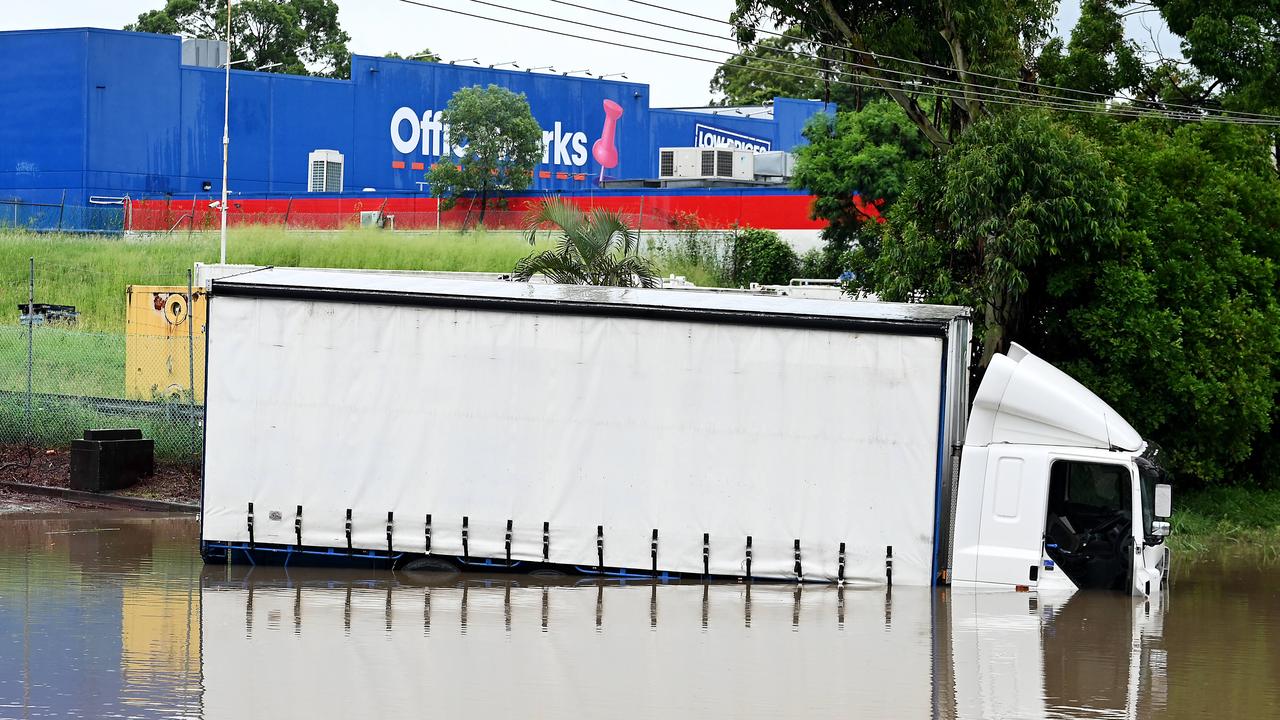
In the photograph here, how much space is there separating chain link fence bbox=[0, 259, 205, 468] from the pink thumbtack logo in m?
29.0

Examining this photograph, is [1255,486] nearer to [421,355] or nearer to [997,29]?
[997,29]

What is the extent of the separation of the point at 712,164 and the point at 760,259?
7.31 meters

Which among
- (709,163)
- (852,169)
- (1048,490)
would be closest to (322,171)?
(709,163)

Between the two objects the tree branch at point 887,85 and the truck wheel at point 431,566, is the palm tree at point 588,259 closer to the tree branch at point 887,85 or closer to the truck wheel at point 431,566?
the tree branch at point 887,85

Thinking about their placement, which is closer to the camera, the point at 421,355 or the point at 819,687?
the point at 819,687

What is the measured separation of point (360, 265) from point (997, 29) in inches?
888

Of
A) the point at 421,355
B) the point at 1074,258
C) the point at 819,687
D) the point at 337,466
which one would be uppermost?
the point at 1074,258

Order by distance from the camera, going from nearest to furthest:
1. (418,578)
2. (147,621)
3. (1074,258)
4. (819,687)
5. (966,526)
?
(819,687), (147,621), (966,526), (418,578), (1074,258)

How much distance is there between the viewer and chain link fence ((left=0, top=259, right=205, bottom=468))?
2041cm

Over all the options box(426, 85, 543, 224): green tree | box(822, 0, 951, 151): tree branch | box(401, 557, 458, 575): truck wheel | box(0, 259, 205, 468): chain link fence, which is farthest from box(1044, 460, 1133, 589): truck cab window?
box(426, 85, 543, 224): green tree

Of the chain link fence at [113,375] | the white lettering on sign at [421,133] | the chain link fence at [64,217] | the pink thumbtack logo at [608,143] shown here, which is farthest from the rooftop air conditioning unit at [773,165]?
the chain link fence at [113,375]

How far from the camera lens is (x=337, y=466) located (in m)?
13.8

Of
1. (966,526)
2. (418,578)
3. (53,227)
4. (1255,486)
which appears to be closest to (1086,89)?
(1255,486)

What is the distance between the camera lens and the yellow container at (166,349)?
23.3m
